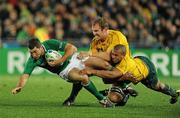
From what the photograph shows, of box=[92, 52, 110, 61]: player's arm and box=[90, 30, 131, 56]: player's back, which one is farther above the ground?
box=[90, 30, 131, 56]: player's back

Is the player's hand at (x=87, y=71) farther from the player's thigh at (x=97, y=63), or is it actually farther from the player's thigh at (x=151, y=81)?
the player's thigh at (x=151, y=81)

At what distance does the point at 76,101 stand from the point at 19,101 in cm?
119

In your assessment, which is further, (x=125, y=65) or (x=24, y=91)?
(x=24, y=91)

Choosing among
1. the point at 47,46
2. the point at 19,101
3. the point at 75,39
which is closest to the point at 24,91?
the point at 19,101

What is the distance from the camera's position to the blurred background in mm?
25406

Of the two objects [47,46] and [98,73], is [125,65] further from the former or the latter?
[47,46]

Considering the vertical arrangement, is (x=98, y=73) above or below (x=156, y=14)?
below

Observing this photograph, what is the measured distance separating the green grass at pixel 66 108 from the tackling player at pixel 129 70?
50 cm

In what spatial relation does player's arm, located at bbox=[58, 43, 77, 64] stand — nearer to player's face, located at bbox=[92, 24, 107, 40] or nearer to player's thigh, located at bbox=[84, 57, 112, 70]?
player's thigh, located at bbox=[84, 57, 112, 70]

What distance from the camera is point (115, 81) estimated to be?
13727 mm

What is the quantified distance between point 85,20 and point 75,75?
1367cm

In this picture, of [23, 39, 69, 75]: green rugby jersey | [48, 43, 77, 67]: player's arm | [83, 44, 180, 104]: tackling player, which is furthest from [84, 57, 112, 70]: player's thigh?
[23, 39, 69, 75]: green rugby jersey

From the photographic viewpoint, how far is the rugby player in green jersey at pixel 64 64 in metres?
13.4

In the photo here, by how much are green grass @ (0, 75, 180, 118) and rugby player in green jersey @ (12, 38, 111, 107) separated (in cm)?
49
